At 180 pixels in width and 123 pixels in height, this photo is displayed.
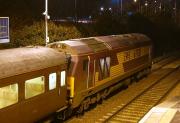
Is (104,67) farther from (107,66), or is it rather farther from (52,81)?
(52,81)

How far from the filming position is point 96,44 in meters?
18.5

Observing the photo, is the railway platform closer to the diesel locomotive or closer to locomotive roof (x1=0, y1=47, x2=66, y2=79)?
the diesel locomotive

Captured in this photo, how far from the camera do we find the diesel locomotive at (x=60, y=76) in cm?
1158

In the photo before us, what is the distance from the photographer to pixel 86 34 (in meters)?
32.3

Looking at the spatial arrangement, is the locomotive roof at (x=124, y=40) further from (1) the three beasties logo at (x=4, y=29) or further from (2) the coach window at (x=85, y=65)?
(1) the three beasties logo at (x=4, y=29)

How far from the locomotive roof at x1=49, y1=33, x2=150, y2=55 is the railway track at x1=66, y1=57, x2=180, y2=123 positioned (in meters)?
2.76

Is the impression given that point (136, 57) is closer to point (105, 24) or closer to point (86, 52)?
point (86, 52)

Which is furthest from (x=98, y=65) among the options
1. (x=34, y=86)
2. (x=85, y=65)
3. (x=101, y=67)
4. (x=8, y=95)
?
(x=8, y=95)

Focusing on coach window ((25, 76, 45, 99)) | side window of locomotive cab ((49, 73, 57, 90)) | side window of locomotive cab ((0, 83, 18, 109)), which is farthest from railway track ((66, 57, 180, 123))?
side window of locomotive cab ((0, 83, 18, 109))

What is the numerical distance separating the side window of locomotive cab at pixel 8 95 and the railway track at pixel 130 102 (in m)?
5.16

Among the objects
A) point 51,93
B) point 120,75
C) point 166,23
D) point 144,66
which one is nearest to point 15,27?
point 120,75

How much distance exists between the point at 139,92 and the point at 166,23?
1631 inches

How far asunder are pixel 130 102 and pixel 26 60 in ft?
28.5

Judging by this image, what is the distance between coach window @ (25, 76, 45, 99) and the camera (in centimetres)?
1223
